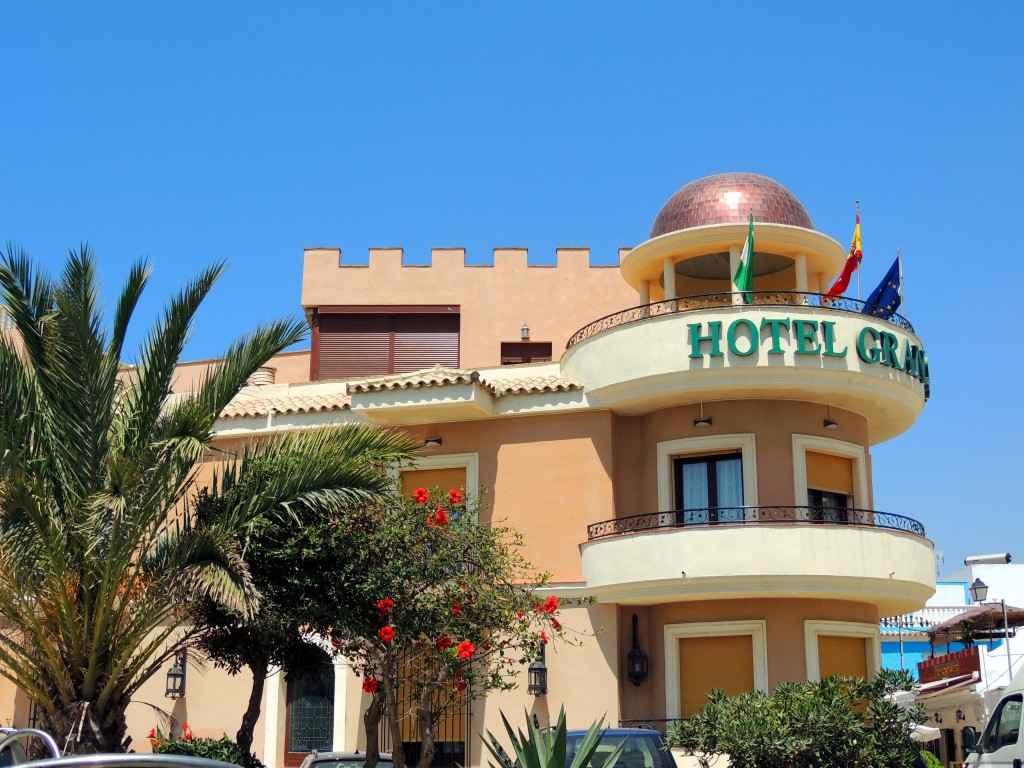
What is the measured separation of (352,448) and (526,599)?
295 centimetres

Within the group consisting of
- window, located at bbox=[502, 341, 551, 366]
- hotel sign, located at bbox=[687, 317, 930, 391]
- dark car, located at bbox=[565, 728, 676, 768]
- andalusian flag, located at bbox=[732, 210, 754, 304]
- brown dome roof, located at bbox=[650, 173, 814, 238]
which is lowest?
Answer: dark car, located at bbox=[565, 728, 676, 768]

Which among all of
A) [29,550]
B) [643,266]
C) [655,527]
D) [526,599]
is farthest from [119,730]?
[643,266]

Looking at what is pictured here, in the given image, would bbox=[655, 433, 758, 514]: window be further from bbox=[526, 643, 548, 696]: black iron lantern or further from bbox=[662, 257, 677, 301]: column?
bbox=[526, 643, 548, 696]: black iron lantern

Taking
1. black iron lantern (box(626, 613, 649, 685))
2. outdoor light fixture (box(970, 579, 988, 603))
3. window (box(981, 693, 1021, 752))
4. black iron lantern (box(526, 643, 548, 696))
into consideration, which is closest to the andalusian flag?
black iron lantern (box(626, 613, 649, 685))

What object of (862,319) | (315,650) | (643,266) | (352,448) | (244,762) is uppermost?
(643,266)

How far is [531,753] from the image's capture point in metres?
11.1

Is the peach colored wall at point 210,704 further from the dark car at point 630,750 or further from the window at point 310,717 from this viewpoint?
the dark car at point 630,750

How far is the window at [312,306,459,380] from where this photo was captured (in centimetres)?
2933

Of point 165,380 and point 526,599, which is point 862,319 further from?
point 165,380

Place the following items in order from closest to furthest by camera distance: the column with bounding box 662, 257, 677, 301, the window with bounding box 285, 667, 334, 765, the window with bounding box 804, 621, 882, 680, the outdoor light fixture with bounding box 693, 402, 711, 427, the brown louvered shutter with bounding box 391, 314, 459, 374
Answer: the window with bounding box 804, 621, 882, 680 < the outdoor light fixture with bounding box 693, 402, 711, 427 < the window with bounding box 285, 667, 334, 765 < the column with bounding box 662, 257, 677, 301 < the brown louvered shutter with bounding box 391, 314, 459, 374

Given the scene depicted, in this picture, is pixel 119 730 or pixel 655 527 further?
pixel 655 527

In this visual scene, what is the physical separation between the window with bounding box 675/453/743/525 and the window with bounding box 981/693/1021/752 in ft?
18.6

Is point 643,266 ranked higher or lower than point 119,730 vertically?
higher

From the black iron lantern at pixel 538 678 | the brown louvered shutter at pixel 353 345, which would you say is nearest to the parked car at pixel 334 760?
the black iron lantern at pixel 538 678
